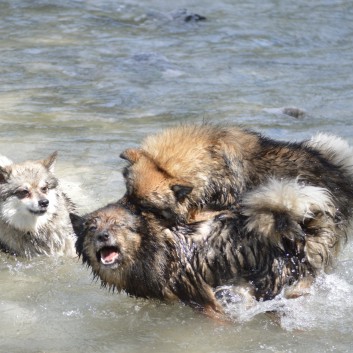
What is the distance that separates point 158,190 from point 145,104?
6.17 meters

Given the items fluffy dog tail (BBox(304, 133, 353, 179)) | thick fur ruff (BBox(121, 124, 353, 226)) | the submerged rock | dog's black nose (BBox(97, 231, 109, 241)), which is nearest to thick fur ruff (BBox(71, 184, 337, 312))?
dog's black nose (BBox(97, 231, 109, 241))

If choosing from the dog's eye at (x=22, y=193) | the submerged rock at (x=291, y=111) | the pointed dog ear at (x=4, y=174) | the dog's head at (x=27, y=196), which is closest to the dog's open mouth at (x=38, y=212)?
the dog's head at (x=27, y=196)

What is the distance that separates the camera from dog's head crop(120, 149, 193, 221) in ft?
18.1

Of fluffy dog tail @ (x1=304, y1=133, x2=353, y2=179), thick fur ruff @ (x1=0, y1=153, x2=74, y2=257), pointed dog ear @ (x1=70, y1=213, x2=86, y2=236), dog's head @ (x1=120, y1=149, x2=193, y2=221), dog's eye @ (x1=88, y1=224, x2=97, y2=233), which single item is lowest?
thick fur ruff @ (x1=0, y1=153, x2=74, y2=257)

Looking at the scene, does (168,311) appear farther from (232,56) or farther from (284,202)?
(232,56)

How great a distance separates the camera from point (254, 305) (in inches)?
225

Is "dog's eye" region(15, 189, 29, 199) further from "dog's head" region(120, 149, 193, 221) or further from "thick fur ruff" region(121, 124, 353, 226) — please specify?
"dog's head" region(120, 149, 193, 221)

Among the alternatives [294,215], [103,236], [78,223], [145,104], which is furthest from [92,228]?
[145,104]

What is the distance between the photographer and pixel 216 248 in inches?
223

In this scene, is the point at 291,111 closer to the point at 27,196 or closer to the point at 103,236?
the point at 27,196

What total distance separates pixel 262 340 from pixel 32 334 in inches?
56.7

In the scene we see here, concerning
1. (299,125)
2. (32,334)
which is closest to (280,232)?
(32,334)

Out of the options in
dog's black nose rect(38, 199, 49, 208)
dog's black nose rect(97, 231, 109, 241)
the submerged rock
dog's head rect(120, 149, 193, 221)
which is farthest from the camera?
the submerged rock

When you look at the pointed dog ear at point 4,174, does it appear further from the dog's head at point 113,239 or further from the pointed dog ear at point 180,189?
the pointed dog ear at point 180,189
